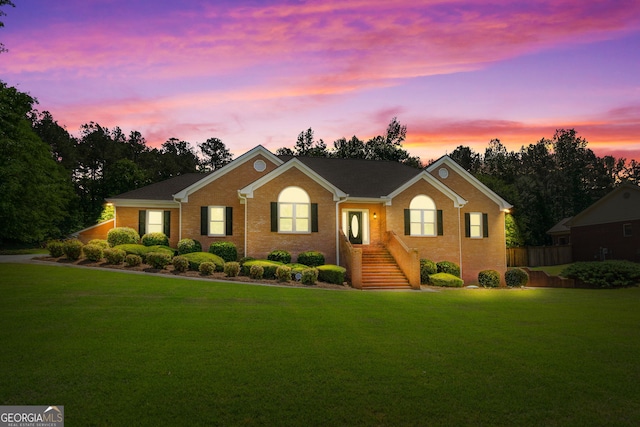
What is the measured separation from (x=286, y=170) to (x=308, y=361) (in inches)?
707

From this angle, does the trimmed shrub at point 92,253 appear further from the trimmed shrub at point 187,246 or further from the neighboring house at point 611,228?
the neighboring house at point 611,228

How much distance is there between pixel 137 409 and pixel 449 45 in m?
19.2

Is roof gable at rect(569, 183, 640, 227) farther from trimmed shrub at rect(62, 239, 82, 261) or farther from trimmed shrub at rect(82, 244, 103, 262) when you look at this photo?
trimmed shrub at rect(62, 239, 82, 261)

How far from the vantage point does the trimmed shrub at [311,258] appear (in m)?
23.3

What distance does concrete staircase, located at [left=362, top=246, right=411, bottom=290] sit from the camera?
21.5m

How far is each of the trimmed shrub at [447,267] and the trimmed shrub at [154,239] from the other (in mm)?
15448

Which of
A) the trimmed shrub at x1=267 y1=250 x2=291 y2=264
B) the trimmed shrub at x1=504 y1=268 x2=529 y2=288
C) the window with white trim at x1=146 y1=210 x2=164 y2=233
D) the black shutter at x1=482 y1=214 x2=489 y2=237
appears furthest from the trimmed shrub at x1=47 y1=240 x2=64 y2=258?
the black shutter at x1=482 y1=214 x2=489 y2=237

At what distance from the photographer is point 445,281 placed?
75.3 feet

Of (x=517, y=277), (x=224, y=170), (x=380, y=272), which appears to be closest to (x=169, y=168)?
(x=224, y=170)

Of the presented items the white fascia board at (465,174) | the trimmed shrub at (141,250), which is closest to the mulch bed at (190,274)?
the trimmed shrub at (141,250)

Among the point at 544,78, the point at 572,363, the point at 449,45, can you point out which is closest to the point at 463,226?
the point at 544,78

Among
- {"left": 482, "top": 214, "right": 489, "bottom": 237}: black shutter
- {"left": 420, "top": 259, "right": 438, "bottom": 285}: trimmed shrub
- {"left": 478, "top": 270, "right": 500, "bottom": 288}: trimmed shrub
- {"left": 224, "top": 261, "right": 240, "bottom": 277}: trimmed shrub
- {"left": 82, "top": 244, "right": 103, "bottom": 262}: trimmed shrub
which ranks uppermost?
{"left": 482, "top": 214, "right": 489, "bottom": 237}: black shutter

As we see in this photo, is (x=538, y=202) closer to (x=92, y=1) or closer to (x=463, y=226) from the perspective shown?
(x=463, y=226)

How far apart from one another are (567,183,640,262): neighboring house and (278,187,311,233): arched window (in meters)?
26.7
